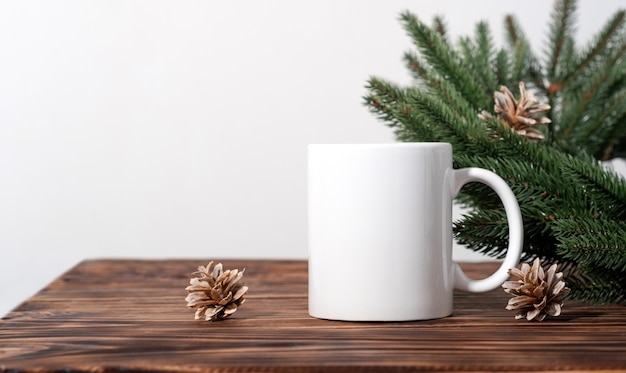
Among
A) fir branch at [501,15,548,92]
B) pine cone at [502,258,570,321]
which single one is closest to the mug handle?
pine cone at [502,258,570,321]

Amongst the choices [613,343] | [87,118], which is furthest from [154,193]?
[613,343]

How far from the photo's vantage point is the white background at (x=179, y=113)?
170 centimetres

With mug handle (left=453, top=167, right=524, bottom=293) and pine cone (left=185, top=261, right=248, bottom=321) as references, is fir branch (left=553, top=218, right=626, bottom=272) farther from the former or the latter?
pine cone (left=185, top=261, right=248, bottom=321)

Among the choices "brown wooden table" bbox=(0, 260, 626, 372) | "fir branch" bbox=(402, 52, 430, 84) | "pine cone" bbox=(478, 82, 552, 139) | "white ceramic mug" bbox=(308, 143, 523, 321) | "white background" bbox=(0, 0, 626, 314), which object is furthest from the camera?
"white background" bbox=(0, 0, 626, 314)

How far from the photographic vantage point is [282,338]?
0.54 meters

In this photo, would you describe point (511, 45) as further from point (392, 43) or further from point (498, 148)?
point (392, 43)

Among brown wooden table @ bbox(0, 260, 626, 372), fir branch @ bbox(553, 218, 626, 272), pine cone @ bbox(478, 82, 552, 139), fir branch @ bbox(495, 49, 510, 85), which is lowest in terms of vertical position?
brown wooden table @ bbox(0, 260, 626, 372)

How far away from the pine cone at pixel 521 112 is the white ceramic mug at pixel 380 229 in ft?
0.45

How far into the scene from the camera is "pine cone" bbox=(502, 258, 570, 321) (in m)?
0.61

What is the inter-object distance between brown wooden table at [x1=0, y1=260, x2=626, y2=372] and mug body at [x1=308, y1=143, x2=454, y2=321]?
0.4 inches

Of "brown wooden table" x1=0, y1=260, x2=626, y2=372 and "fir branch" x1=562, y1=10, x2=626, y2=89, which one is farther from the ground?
"fir branch" x1=562, y1=10, x2=626, y2=89

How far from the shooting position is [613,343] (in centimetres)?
52

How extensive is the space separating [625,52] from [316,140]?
83 cm

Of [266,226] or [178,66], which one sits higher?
[178,66]
